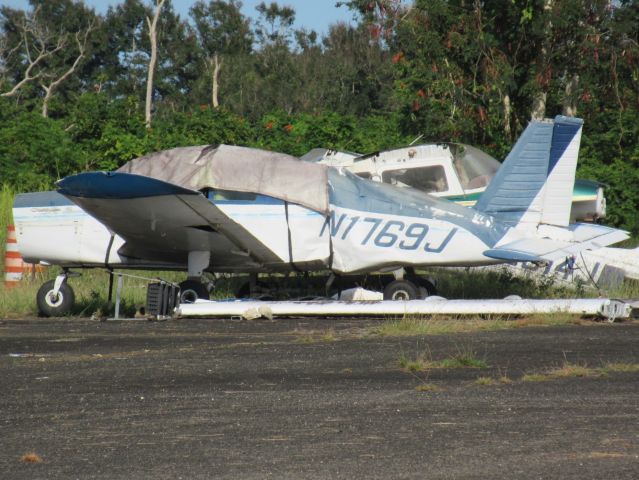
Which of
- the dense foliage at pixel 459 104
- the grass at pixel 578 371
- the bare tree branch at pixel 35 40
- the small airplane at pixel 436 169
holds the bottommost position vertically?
the grass at pixel 578 371

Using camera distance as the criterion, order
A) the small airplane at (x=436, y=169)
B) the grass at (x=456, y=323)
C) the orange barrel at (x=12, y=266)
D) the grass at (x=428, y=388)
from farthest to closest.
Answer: the orange barrel at (x=12, y=266)
the small airplane at (x=436, y=169)
the grass at (x=456, y=323)
the grass at (x=428, y=388)

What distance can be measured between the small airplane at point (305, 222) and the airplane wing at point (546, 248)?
2cm

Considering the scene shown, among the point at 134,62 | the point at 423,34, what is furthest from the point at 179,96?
the point at 423,34

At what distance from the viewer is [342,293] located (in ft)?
46.1

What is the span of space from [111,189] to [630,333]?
5520 millimetres

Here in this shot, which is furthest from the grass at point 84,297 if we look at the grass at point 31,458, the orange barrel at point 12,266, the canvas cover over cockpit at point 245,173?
the grass at point 31,458

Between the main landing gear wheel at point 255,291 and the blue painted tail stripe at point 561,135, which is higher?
the blue painted tail stripe at point 561,135

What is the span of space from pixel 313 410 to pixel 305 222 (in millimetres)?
6999

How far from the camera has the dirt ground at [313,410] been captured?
16.6 ft

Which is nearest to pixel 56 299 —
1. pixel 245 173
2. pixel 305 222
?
pixel 245 173

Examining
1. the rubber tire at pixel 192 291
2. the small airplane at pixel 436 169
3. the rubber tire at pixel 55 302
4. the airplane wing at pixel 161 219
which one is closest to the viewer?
the airplane wing at pixel 161 219

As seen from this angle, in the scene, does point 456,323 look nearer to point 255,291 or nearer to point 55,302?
point 255,291

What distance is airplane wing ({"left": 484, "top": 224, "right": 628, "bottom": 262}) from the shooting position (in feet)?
41.9

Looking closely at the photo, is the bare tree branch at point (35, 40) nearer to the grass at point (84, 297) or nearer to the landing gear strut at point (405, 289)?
the grass at point (84, 297)
